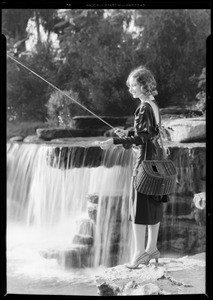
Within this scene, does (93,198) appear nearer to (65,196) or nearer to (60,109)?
(65,196)

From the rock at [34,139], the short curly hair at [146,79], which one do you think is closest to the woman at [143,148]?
the short curly hair at [146,79]

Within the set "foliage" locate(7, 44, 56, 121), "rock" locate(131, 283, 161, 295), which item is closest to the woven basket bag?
"rock" locate(131, 283, 161, 295)

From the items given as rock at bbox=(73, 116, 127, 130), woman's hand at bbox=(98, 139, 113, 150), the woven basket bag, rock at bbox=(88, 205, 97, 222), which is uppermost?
rock at bbox=(73, 116, 127, 130)

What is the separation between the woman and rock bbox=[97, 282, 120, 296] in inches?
5.9

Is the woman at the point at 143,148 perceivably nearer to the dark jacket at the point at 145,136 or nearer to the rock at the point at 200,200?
the dark jacket at the point at 145,136

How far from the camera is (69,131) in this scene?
Answer: 133 inches

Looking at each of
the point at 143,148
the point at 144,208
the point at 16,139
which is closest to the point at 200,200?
the point at 144,208

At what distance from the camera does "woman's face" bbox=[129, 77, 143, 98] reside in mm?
3297

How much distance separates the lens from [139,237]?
3326 mm

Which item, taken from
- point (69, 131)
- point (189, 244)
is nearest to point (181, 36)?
point (69, 131)

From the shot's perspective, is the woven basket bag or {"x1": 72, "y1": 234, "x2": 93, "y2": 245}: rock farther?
{"x1": 72, "y1": 234, "x2": 93, "y2": 245}: rock

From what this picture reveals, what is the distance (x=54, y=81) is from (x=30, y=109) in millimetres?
224

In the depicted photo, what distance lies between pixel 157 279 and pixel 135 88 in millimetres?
1126

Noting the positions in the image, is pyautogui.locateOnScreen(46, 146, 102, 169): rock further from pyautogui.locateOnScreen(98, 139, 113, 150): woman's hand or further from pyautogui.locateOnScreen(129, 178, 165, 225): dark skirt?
pyautogui.locateOnScreen(129, 178, 165, 225): dark skirt
